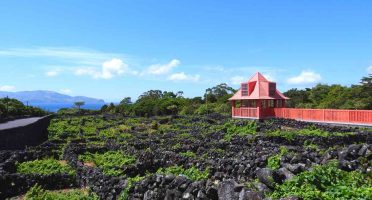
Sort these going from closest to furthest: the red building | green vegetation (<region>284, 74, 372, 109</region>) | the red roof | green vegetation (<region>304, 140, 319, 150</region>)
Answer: green vegetation (<region>304, 140, 319, 150</region>) → the red building → the red roof → green vegetation (<region>284, 74, 372, 109</region>)

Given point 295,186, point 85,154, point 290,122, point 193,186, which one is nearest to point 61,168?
point 85,154

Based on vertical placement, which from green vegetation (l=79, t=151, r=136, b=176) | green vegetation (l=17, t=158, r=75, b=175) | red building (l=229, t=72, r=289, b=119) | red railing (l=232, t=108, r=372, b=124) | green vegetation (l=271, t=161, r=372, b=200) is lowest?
green vegetation (l=17, t=158, r=75, b=175)

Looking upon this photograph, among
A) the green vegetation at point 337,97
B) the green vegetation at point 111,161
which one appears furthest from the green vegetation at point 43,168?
the green vegetation at point 337,97

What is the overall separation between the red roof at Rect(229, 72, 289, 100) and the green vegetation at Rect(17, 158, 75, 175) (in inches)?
1073

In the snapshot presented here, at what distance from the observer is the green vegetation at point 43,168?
65.7 ft

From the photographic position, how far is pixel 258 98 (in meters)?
44.0

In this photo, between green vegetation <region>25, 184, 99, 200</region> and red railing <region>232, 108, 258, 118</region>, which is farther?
red railing <region>232, 108, 258, 118</region>

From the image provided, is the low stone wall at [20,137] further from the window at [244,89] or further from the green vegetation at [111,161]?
the window at [244,89]

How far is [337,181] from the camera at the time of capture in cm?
1018

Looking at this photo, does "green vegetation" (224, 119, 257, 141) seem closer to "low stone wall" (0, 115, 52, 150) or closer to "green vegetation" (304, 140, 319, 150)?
"green vegetation" (304, 140, 319, 150)

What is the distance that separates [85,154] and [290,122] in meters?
19.2

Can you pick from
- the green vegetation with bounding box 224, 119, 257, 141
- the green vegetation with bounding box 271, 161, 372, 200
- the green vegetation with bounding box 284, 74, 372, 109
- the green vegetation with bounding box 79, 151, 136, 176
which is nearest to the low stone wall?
the green vegetation with bounding box 79, 151, 136, 176

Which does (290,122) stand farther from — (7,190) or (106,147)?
(7,190)

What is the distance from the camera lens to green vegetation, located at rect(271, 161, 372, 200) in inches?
341
